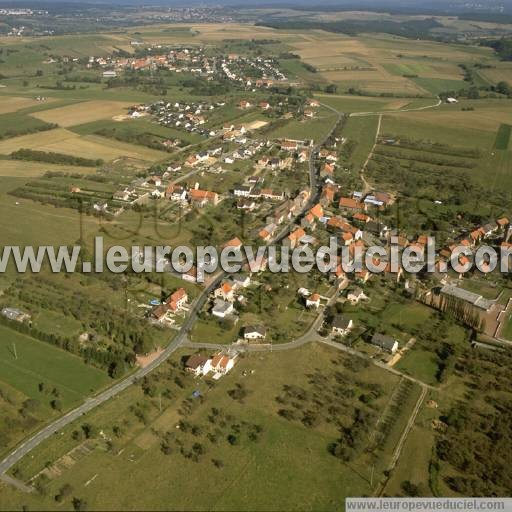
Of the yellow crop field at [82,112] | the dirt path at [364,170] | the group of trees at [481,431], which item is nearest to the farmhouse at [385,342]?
the group of trees at [481,431]

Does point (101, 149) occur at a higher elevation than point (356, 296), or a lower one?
higher

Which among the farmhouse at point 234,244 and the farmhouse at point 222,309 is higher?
the farmhouse at point 234,244

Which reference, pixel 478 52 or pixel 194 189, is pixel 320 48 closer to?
pixel 478 52

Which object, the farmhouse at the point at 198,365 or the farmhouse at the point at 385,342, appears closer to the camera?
the farmhouse at the point at 198,365

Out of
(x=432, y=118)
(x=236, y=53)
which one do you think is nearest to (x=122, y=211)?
(x=432, y=118)

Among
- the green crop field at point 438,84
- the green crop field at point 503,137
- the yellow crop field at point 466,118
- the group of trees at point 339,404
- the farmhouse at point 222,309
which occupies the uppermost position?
the green crop field at point 438,84

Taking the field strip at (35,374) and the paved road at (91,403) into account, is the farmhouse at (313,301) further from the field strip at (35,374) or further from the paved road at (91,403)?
the field strip at (35,374)

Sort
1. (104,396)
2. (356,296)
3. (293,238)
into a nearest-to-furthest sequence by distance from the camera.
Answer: (104,396), (356,296), (293,238)

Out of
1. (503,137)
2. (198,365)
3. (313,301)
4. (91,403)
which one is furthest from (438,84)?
(91,403)

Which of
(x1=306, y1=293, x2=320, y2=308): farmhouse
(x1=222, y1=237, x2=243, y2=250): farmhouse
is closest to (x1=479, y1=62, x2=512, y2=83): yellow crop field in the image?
(x1=222, y1=237, x2=243, y2=250): farmhouse

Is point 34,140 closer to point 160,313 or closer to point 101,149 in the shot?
point 101,149
